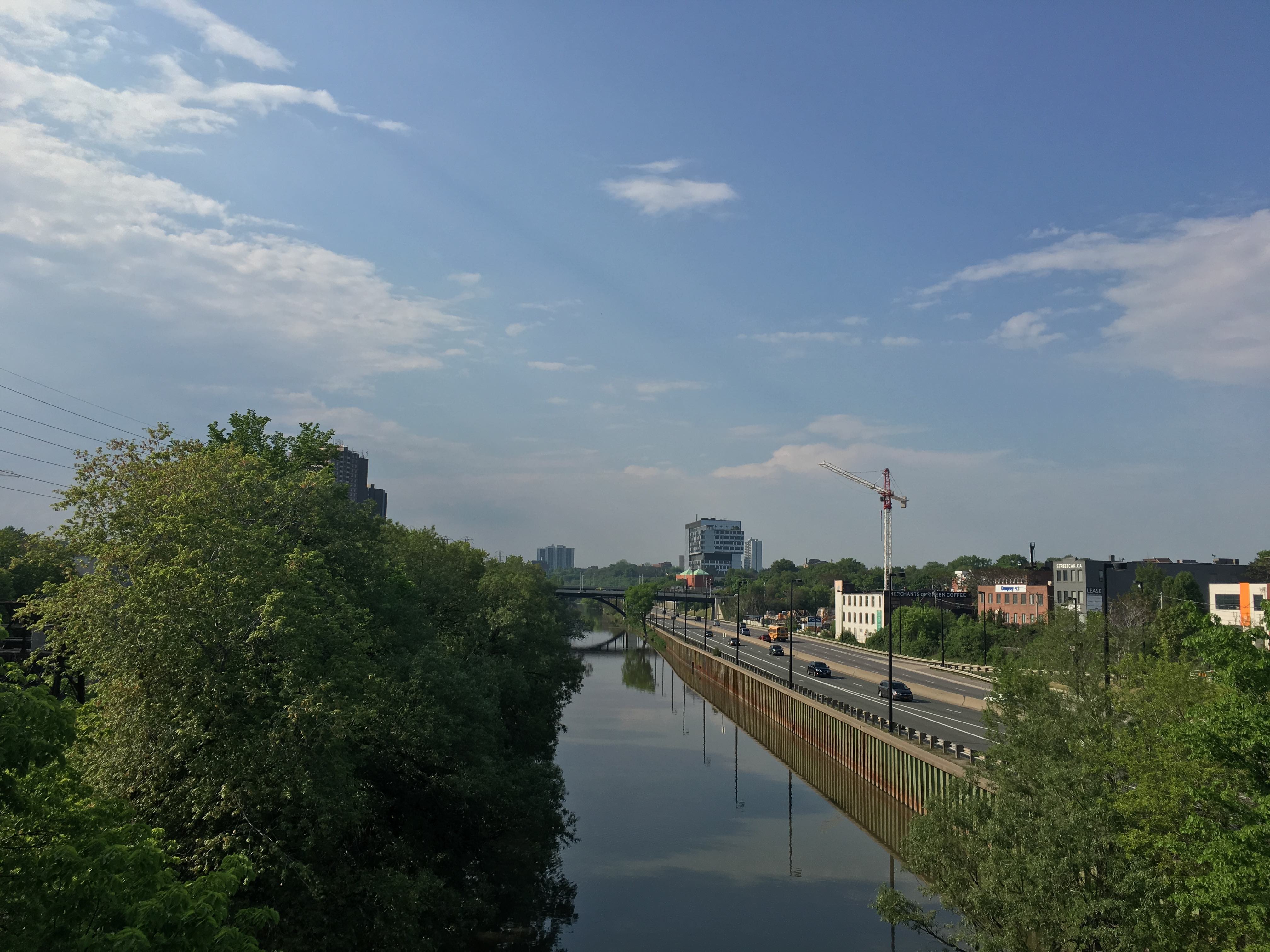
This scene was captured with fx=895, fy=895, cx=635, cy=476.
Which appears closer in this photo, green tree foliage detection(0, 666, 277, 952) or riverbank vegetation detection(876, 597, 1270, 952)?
green tree foliage detection(0, 666, 277, 952)

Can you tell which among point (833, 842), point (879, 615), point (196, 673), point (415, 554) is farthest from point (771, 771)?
point (879, 615)

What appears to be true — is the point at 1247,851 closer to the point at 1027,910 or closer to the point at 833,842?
the point at 1027,910

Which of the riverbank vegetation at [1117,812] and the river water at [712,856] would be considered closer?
the riverbank vegetation at [1117,812]

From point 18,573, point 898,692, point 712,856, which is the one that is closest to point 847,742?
point 898,692

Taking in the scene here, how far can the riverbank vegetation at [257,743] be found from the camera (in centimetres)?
1354

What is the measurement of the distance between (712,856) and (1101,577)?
274 ft

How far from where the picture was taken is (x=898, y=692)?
71.6 metres

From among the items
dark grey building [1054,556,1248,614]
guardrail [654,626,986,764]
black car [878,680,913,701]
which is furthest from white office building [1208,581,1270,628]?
guardrail [654,626,986,764]

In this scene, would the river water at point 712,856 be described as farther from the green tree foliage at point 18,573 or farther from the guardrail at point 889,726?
the green tree foliage at point 18,573

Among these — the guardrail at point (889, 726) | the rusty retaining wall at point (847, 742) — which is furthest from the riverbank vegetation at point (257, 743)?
the guardrail at point (889, 726)

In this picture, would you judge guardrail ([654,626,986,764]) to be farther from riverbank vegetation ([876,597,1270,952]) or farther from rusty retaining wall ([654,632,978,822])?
riverbank vegetation ([876,597,1270,952])

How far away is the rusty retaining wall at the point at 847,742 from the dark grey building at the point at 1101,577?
139 ft

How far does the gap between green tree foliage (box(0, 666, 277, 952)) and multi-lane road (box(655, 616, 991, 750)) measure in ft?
101

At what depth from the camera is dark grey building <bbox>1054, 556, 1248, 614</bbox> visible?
366ft
